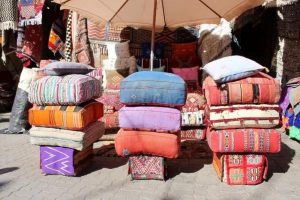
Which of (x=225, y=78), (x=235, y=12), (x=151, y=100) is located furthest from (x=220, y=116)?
(x=235, y=12)

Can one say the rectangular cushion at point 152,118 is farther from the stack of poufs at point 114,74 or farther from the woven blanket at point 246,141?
the stack of poufs at point 114,74

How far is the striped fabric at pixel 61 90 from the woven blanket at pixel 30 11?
3.05m

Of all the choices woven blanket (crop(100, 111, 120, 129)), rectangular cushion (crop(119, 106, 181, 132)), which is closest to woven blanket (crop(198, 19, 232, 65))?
woven blanket (crop(100, 111, 120, 129))

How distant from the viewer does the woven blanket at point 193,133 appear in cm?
579

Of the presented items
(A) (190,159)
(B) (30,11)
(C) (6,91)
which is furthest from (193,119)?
(C) (6,91)

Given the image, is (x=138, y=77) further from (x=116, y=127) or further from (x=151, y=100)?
(x=116, y=127)

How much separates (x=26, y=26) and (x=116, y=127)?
2825 mm

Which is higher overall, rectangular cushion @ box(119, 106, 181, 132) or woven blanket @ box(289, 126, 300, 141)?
rectangular cushion @ box(119, 106, 181, 132)

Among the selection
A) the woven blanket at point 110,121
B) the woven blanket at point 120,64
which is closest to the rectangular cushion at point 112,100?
the woven blanket at point 110,121

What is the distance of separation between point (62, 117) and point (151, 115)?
1009mm

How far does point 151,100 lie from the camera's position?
391cm

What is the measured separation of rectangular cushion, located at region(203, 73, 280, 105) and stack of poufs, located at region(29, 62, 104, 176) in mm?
1435

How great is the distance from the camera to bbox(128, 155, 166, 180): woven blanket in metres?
4.04

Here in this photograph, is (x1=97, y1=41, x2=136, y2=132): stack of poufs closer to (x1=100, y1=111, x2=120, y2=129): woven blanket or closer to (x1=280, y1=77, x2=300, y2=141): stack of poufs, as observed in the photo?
(x1=100, y1=111, x2=120, y2=129): woven blanket
